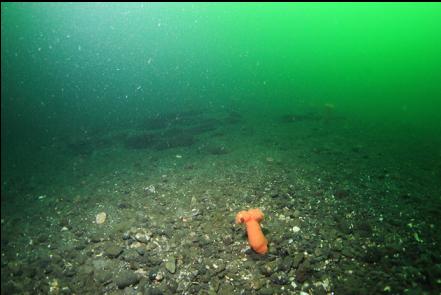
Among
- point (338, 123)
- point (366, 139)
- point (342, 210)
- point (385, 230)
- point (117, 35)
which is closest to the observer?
point (385, 230)

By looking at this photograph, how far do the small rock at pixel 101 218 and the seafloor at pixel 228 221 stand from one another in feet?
0.45

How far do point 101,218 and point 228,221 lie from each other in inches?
107

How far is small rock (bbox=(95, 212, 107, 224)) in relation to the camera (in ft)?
18.1

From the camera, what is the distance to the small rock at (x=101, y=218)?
553cm

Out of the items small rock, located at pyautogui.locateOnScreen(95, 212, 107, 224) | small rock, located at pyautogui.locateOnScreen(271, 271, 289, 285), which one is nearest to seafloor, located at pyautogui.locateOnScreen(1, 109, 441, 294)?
small rock, located at pyautogui.locateOnScreen(271, 271, 289, 285)

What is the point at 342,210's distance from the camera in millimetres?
5043

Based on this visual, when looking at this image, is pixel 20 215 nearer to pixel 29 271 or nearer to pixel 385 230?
pixel 29 271

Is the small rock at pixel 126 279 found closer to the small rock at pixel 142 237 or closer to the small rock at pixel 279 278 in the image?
the small rock at pixel 142 237

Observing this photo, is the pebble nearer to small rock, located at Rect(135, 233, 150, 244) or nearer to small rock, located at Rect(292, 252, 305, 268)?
small rock, located at Rect(135, 233, 150, 244)

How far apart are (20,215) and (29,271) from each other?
97.0 inches

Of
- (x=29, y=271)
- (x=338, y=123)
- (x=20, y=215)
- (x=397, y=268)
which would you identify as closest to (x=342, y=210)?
(x=397, y=268)

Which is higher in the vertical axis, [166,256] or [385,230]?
[385,230]

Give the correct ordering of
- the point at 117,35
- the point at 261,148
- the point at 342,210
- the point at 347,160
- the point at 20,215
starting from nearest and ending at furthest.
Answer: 1. the point at 342,210
2. the point at 20,215
3. the point at 347,160
4. the point at 261,148
5. the point at 117,35

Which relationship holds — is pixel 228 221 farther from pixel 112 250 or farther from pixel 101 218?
pixel 101 218
